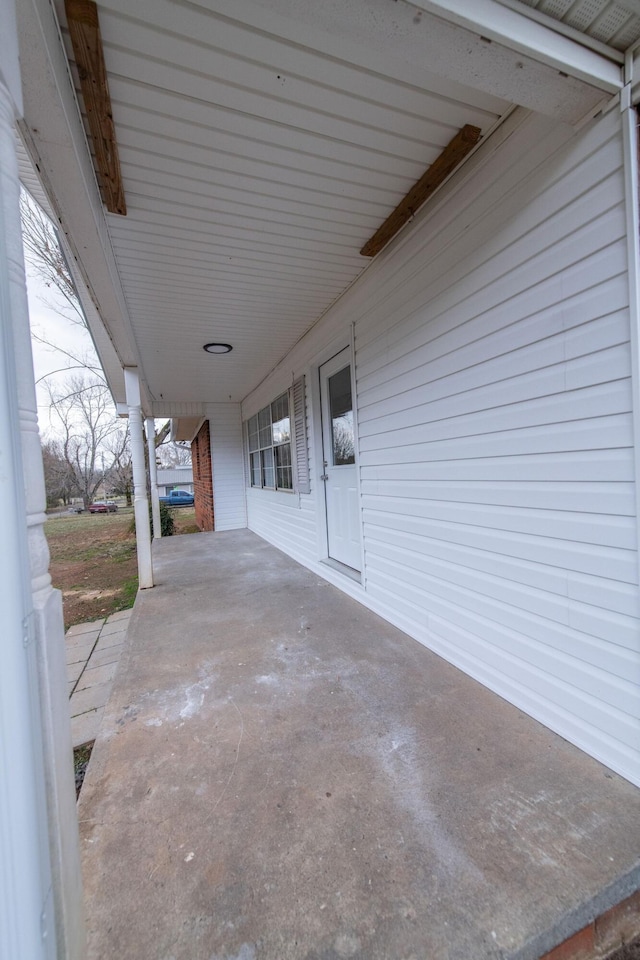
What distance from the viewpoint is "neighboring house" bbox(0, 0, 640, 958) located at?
4.02ft

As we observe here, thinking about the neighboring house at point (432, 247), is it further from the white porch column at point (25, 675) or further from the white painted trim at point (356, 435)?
the white painted trim at point (356, 435)

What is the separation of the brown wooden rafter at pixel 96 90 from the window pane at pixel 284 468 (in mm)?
3582

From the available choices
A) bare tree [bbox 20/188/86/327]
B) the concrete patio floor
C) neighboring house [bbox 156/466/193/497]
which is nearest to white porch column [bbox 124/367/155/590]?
the concrete patio floor

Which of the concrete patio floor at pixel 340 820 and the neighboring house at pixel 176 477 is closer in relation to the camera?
the concrete patio floor at pixel 340 820

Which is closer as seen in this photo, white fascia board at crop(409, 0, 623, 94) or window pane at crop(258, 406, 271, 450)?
white fascia board at crop(409, 0, 623, 94)

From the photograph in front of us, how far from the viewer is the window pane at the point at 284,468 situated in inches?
215

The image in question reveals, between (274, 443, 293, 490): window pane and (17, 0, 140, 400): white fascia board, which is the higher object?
(17, 0, 140, 400): white fascia board

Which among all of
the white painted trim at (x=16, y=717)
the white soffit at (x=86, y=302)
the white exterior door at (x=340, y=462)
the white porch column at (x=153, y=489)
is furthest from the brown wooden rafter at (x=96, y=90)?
the white porch column at (x=153, y=489)

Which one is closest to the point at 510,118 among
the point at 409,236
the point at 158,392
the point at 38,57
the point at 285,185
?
the point at 409,236

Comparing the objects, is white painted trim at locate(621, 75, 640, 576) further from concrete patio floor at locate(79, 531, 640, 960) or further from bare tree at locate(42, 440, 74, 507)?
bare tree at locate(42, 440, 74, 507)

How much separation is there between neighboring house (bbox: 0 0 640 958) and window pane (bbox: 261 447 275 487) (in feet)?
11.6

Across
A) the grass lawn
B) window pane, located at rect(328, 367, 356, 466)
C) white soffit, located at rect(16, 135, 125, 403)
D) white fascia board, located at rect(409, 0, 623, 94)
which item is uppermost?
white soffit, located at rect(16, 135, 125, 403)

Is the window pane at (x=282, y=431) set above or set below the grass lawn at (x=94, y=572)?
above

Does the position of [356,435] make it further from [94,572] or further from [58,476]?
[58,476]
